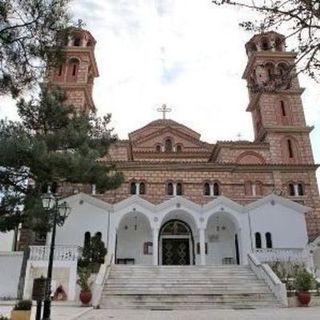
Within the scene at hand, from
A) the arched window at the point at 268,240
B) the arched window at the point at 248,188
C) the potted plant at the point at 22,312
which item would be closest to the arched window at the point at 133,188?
the arched window at the point at 248,188

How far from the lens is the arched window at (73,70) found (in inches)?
1201

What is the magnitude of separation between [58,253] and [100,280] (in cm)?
376

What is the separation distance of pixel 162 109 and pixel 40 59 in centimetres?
2977

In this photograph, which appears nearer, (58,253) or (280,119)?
(58,253)

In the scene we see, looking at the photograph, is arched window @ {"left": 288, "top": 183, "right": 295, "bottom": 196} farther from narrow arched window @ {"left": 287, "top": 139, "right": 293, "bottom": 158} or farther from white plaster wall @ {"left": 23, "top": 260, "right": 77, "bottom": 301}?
white plaster wall @ {"left": 23, "top": 260, "right": 77, "bottom": 301}

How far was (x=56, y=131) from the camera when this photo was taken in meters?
19.2

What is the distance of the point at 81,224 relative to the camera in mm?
22344

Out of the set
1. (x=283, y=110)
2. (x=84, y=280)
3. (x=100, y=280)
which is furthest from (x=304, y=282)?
(x=283, y=110)

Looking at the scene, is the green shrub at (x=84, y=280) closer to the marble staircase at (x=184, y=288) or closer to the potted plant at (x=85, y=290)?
the potted plant at (x=85, y=290)

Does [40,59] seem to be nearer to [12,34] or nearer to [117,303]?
[12,34]

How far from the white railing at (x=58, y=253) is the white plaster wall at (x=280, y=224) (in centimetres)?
1042

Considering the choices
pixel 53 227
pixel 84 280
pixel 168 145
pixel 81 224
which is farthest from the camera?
pixel 168 145

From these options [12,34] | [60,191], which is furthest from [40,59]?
[60,191]

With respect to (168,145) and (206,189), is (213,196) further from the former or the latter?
(168,145)
